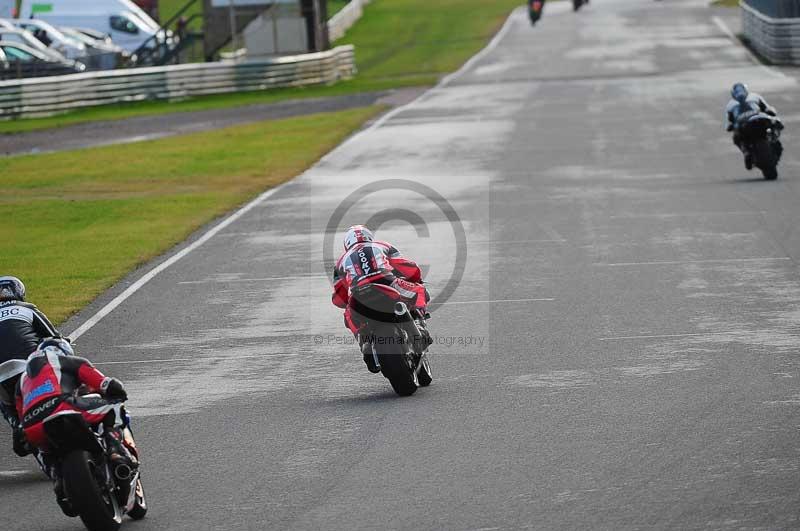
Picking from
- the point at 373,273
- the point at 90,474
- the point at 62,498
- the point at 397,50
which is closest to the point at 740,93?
the point at 373,273

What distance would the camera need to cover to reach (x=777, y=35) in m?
47.0

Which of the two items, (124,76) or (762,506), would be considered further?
(124,76)

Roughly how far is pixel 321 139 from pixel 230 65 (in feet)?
48.8

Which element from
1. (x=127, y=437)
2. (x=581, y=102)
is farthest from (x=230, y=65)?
(x=127, y=437)

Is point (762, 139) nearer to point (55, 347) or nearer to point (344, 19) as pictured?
point (55, 347)

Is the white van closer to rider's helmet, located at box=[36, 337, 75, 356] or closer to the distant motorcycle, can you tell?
the distant motorcycle

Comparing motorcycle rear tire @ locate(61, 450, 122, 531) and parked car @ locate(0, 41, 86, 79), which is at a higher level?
motorcycle rear tire @ locate(61, 450, 122, 531)

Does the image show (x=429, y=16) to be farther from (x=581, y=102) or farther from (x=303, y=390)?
(x=303, y=390)

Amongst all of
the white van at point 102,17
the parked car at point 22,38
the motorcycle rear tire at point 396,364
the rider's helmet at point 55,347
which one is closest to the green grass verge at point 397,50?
the parked car at point 22,38

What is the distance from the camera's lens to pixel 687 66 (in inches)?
1885

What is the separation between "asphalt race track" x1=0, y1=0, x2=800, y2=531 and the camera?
27.7 ft

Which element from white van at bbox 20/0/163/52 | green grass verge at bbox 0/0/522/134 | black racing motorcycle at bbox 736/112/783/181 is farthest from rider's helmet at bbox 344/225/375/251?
white van at bbox 20/0/163/52

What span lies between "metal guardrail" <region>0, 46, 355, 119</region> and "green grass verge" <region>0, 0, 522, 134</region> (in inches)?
22.9

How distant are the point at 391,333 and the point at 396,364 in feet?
0.83
